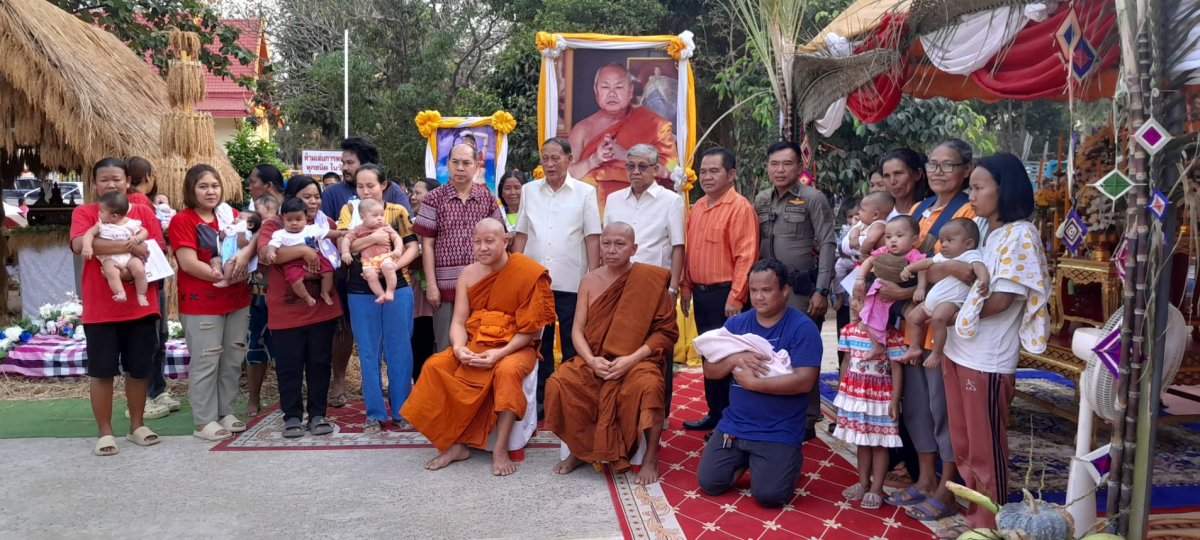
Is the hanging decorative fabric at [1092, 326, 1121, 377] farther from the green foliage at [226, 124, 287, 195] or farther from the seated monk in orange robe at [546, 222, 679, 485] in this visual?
the green foliage at [226, 124, 287, 195]

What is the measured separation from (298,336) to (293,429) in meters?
0.58

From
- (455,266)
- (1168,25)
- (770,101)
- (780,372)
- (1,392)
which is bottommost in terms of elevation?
(1,392)

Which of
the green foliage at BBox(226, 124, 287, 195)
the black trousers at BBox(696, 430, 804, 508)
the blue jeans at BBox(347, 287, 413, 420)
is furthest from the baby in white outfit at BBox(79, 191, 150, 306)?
the green foliage at BBox(226, 124, 287, 195)

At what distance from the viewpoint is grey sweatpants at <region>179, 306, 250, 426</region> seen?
4.89 m

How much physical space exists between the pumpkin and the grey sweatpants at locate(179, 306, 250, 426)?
4.37 metres

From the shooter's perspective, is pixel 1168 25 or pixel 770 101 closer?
pixel 1168 25

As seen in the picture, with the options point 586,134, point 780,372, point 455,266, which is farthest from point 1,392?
point 780,372

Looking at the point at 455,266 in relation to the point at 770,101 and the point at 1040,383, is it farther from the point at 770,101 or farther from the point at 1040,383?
the point at 770,101

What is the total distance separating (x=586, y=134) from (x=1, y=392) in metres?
5.15

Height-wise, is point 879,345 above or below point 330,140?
below

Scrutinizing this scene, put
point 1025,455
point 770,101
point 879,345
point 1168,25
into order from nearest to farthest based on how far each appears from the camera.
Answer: point 1168,25 < point 879,345 < point 1025,455 < point 770,101

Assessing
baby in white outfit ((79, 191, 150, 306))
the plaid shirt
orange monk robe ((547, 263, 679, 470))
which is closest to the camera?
orange monk robe ((547, 263, 679, 470))

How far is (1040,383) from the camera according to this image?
6391 millimetres

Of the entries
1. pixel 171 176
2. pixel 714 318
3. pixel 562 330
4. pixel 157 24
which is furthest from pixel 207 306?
pixel 157 24
